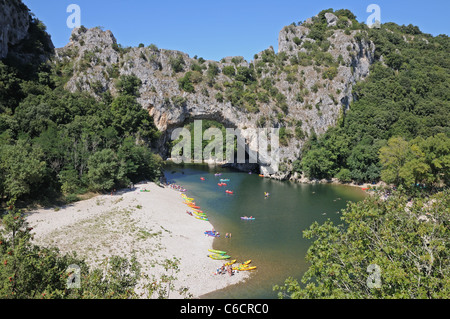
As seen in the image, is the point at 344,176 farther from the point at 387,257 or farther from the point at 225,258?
the point at 387,257

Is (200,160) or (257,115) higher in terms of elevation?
(257,115)

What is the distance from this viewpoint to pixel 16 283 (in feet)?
36.7

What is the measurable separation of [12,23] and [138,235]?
53910mm

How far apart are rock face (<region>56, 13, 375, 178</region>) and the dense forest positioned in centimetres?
472

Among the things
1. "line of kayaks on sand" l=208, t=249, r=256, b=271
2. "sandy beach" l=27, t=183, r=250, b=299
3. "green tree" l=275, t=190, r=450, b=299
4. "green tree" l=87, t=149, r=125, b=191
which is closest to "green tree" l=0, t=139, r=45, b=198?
"sandy beach" l=27, t=183, r=250, b=299

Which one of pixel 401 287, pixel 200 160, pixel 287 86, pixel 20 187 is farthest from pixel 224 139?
pixel 401 287

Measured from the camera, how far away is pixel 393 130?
6303 centimetres

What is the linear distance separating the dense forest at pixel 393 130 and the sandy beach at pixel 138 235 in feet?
114

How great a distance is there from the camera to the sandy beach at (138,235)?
81.1 feet

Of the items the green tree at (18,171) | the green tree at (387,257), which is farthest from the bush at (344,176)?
the green tree at (18,171)

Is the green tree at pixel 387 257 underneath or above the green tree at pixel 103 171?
underneath

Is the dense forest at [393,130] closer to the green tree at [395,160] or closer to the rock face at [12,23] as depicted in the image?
the green tree at [395,160]
